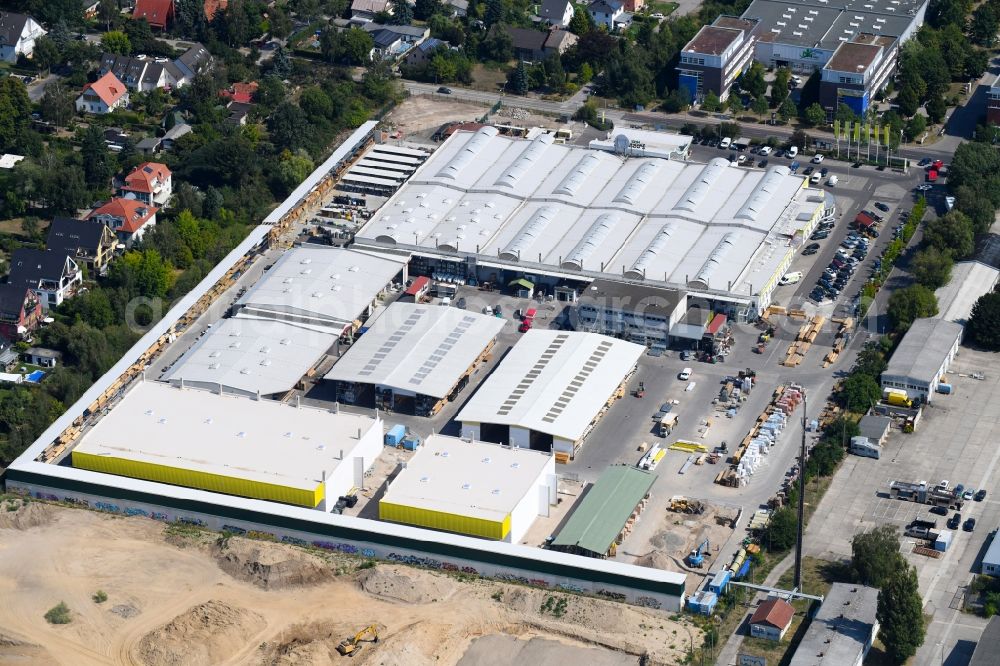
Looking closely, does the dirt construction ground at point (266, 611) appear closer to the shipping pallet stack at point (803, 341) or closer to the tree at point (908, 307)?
the shipping pallet stack at point (803, 341)

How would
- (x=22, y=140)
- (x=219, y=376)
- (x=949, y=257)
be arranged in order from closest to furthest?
1. (x=219, y=376)
2. (x=949, y=257)
3. (x=22, y=140)

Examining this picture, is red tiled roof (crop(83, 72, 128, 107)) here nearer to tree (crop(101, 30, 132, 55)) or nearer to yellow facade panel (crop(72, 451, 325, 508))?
tree (crop(101, 30, 132, 55))

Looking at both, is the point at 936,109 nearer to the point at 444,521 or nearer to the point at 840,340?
the point at 840,340

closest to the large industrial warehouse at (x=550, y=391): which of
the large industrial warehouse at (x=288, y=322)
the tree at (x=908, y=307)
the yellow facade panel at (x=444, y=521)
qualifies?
the yellow facade panel at (x=444, y=521)

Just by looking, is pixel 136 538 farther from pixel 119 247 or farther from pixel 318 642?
pixel 119 247

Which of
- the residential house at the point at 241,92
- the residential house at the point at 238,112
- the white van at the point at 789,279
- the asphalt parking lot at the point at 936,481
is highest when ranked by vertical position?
the residential house at the point at 238,112

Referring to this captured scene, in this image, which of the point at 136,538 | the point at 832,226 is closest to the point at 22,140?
the point at 136,538
